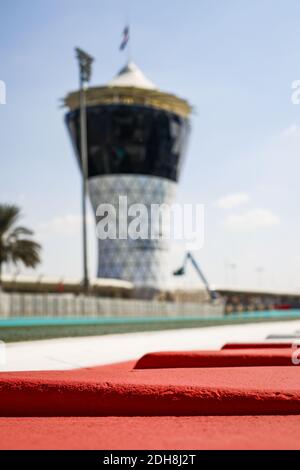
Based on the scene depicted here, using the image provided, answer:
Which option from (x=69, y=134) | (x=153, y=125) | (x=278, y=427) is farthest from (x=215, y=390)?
(x=69, y=134)

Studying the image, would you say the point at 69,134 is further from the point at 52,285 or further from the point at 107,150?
the point at 52,285

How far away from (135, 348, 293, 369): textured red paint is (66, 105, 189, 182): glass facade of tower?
309ft

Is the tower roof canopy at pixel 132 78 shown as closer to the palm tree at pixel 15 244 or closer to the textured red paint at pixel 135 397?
the palm tree at pixel 15 244

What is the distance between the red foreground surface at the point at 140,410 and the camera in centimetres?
420

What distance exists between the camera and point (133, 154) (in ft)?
338

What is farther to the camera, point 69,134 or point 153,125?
point 69,134

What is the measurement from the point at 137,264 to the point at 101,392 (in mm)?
102672

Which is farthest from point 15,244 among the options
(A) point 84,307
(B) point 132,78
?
(B) point 132,78

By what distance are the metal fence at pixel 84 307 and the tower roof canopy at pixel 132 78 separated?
5220 cm

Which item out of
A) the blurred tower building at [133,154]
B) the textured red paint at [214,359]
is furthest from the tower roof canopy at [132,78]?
the textured red paint at [214,359]

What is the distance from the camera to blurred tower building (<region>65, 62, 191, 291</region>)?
10044 cm

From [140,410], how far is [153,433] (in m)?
0.73

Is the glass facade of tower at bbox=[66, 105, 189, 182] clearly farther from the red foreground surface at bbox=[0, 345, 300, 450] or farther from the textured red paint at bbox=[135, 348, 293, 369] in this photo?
the red foreground surface at bbox=[0, 345, 300, 450]
